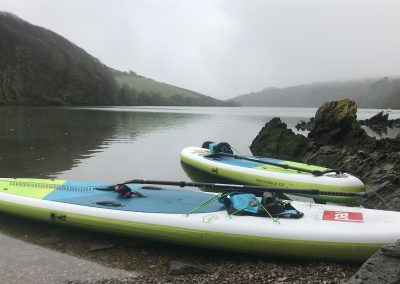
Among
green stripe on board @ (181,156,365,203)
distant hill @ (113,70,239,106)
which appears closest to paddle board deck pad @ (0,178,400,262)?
green stripe on board @ (181,156,365,203)

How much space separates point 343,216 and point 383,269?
2.57 meters

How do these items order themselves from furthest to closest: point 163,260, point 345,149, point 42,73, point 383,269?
point 42,73 < point 345,149 < point 163,260 < point 383,269

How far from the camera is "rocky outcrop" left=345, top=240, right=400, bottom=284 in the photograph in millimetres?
4609

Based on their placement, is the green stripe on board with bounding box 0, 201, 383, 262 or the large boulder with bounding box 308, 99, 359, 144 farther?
the large boulder with bounding box 308, 99, 359, 144

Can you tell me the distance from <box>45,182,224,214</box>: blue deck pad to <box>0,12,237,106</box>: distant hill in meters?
81.1

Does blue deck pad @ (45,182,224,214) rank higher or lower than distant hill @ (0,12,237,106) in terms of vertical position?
lower

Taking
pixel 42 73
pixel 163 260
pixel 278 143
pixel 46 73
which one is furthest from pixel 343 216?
pixel 46 73

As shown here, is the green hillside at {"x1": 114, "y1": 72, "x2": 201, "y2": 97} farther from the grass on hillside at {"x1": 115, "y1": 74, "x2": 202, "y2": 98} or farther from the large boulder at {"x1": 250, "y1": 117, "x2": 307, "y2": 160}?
the large boulder at {"x1": 250, "y1": 117, "x2": 307, "y2": 160}

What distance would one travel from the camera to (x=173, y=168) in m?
17.9

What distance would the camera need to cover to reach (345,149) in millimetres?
19359

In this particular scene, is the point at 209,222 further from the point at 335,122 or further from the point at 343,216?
the point at 335,122

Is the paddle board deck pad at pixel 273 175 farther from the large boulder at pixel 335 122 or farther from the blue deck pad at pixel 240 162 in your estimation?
the large boulder at pixel 335 122

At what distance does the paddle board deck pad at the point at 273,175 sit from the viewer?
11523mm

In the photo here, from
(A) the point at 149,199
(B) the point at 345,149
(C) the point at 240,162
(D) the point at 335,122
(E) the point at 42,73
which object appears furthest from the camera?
(E) the point at 42,73
